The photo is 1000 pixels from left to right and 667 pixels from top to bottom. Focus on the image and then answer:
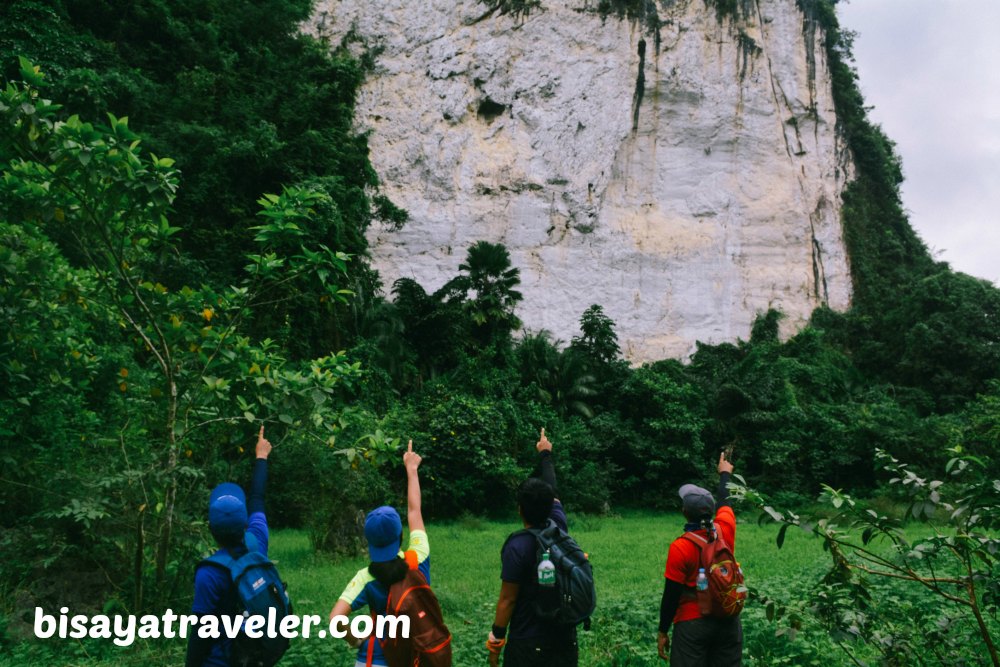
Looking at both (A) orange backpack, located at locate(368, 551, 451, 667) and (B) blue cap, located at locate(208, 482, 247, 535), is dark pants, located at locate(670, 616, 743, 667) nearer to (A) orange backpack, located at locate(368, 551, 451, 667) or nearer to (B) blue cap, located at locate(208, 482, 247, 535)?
(A) orange backpack, located at locate(368, 551, 451, 667)

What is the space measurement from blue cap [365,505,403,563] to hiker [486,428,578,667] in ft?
1.80

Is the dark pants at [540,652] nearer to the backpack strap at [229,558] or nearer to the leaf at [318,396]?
the backpack strap at [229,558]

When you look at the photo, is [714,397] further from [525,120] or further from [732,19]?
[732,19]

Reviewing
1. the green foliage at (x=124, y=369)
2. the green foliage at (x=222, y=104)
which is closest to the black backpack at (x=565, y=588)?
the green foliage at (x=124, y=369)

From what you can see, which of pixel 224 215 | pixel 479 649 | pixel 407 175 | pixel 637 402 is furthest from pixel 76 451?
pixel 407 175

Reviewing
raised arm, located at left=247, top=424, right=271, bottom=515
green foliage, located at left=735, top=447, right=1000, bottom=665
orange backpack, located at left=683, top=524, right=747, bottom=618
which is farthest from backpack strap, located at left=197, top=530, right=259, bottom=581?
orange backpack, located at left=683, top=524, right=747, bottom=618

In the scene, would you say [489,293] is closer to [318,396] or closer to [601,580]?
[601,580]

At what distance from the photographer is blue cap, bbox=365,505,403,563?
2383mm

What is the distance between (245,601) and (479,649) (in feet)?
8.36

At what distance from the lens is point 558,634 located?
9.19 feet

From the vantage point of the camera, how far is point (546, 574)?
8.90ft

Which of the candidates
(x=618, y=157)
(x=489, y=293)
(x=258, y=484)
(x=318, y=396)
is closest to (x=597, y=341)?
(x=489, y=293)

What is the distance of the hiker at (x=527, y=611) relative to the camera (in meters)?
2.79

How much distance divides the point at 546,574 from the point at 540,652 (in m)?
0.35
